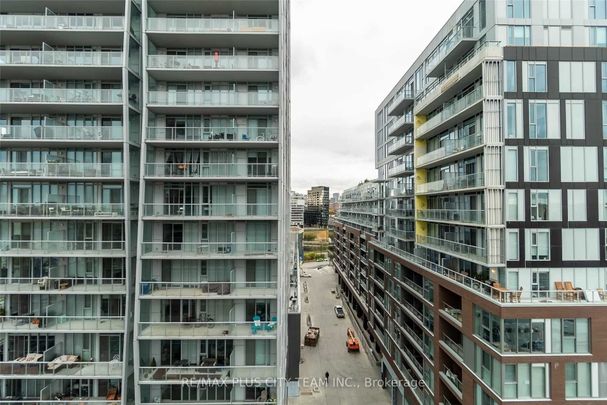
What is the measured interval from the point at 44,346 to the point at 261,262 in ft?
42.1

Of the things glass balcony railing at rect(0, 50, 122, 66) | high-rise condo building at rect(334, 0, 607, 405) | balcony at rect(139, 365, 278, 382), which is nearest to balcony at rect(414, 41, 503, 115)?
high-rise condo building at rect(334, 0, 607, 405)

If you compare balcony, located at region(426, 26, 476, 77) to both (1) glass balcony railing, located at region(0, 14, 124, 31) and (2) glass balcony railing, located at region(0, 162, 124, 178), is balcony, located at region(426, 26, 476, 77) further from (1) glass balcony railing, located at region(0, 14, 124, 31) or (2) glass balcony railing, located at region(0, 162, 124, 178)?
(2) glass balcony railing, located at region(0, 162, 124, 178)

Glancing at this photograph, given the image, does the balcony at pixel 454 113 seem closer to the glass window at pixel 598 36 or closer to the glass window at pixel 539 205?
the glass window at pixel 539 205

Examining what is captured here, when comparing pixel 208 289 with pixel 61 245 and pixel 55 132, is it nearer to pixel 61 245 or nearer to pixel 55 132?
pixel 61 245

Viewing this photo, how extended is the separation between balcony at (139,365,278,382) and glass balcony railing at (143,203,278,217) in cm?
797

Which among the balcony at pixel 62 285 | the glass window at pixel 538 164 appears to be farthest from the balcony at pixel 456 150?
the balcony at pixel 62 285

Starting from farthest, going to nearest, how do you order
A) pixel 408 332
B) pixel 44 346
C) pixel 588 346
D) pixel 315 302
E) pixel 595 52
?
1. pixel 315 302
2. pixel 408 332
3. pixel 44 346
4. pixel 595 52
5. pixel 588 346

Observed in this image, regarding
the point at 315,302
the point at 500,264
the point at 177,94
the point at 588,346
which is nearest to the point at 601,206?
the point at 500,264

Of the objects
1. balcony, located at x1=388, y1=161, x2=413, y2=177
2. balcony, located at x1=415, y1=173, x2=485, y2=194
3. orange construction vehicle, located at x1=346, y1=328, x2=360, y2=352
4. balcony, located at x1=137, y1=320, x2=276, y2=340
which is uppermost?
balcony, located at x1=388, y1=161, x2=413, y2=177

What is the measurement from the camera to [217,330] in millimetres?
17484

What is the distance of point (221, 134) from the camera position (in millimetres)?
18344

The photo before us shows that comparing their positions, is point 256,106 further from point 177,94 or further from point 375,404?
point 375,404

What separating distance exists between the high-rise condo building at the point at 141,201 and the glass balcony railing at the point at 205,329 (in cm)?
9

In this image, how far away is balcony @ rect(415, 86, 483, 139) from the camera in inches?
711
